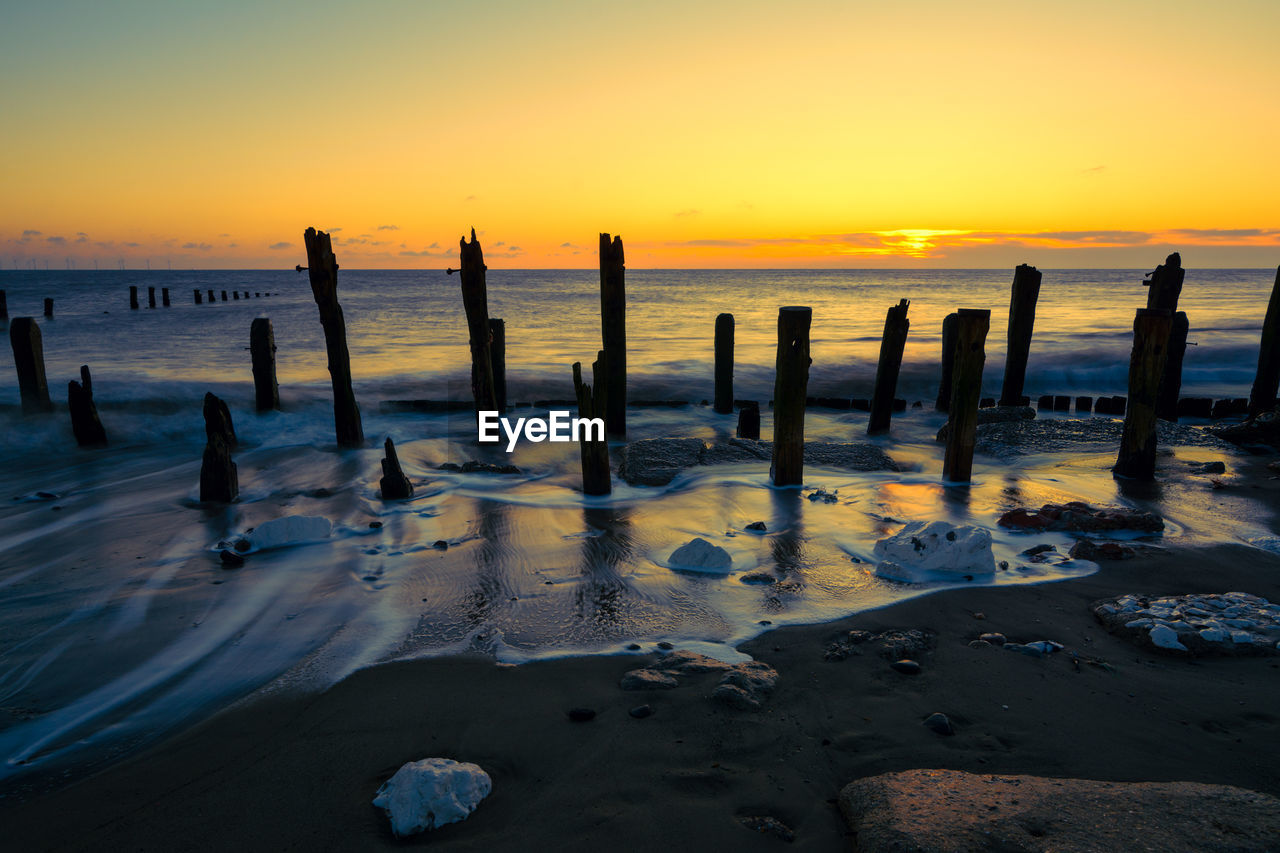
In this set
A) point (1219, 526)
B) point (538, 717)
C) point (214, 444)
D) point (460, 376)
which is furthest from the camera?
point (460, 376)

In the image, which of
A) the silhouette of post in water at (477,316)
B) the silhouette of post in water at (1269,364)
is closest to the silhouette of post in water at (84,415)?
the silhouette of post in water at (477,316)

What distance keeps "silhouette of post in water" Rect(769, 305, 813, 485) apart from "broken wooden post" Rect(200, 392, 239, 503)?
5973mm

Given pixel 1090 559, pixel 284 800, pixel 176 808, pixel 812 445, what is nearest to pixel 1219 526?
pixel 1090 559

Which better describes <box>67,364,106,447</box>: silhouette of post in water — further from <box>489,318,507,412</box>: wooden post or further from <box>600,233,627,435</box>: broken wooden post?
<box>600,233,627,435</box>: broken wooden post

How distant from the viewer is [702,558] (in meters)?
5.85

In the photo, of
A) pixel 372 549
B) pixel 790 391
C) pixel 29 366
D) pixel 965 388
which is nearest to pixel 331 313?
pixel 372 549

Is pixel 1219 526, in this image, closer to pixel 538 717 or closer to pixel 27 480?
pixel 538 717

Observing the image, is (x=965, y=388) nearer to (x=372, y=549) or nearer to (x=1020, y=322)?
(x=1020, y=322)

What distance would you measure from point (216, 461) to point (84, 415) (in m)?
4.69

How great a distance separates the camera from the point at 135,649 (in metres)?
4.59

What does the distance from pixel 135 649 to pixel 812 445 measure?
26.2ft

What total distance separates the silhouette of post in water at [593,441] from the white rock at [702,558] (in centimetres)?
209

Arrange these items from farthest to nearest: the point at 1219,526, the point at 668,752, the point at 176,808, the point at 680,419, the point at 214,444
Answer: the point at 680,419 → the point at 214,444 → the point at 1219,526 → the point at 668,752 → the point at 176,808

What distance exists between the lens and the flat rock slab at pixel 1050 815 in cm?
248
